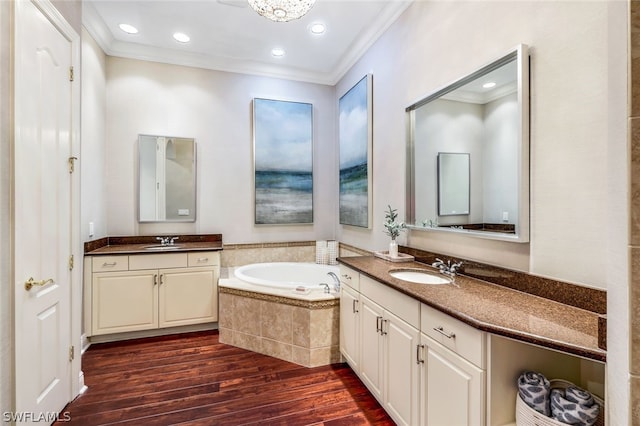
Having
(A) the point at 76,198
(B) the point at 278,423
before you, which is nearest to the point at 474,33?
(B) the point at 278,423

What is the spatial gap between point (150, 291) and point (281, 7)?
2.86 m

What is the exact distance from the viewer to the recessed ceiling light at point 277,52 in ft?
11.0

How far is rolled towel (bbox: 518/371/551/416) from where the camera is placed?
1067mm

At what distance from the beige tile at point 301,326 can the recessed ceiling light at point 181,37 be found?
3.01 metres

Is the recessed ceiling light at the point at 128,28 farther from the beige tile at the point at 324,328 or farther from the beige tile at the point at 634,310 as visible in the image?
the beige tile at the point at 634,310

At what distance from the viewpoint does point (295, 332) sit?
2.54 metres

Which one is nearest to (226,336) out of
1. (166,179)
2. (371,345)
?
(371,345)

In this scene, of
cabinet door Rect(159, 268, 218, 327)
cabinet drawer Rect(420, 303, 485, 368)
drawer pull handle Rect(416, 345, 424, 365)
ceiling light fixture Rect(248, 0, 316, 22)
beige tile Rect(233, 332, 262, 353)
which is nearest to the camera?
cabinet drawer Rect(420, 303, 485, 368)

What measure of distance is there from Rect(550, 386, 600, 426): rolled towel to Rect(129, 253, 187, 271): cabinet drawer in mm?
3074

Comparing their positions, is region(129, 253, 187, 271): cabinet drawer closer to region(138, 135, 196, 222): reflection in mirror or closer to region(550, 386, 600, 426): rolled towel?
region(138, 135, 196, 222): reflection in mirror

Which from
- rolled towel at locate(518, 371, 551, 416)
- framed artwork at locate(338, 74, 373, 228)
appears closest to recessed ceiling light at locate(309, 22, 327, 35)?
framed artwork at locate(338, 74, 373, 228)

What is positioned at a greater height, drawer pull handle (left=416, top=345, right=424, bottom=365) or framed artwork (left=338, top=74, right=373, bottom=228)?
framed artwork (left=338, top=74, right=373, bottom=228)

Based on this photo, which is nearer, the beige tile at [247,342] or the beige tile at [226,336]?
the beige tile at [247,342]

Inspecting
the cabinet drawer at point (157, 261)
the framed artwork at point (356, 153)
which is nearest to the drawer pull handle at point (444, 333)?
the framed artwork at point (356, 153)
